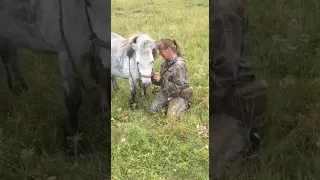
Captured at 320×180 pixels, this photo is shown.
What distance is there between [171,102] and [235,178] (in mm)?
386

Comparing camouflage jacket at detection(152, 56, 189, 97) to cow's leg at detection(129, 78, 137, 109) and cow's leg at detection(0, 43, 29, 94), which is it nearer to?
cow's leg at detection(129, 78, 137, 109)

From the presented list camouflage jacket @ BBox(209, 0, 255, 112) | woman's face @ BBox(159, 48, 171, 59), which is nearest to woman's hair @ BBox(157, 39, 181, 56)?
woman's face @ BBox(159, 48, 171, 59)

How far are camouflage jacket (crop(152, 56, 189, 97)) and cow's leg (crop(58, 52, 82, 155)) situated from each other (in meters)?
0.31

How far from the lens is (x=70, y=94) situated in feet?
7.89

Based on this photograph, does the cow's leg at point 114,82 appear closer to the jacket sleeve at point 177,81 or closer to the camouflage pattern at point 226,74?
the jacket sleeve at point 177,81

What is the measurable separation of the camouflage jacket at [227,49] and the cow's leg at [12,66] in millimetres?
763

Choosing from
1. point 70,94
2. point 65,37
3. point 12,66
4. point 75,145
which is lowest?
point 75,145

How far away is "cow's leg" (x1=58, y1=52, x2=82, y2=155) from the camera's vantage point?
94.3 inches

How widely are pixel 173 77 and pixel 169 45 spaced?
13 centimetres

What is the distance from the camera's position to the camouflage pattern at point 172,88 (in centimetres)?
237

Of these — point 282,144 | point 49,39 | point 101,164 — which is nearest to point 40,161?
point 101,164

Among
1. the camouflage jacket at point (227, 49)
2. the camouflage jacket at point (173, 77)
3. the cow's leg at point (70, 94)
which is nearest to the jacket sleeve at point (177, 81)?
the camouflage jacket at point (173, 77)

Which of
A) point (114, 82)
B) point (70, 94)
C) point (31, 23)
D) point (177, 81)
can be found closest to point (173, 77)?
point (177, 81)

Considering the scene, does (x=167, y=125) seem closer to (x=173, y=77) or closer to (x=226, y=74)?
(x=173, y=77)
